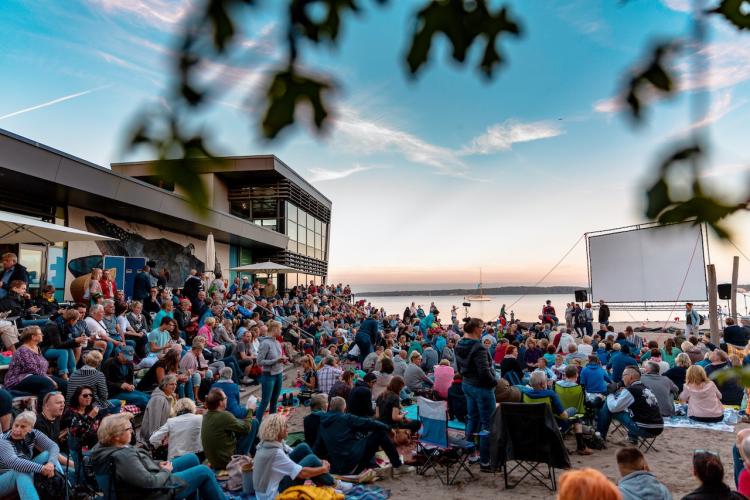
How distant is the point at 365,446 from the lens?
18.6ft

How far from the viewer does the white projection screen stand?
737 inches

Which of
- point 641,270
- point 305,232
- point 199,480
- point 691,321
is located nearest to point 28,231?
point 199,480

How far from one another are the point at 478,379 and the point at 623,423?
109 inches

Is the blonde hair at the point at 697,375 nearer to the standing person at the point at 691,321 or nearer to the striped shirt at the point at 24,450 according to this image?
the striped shirt at the point at 24,450

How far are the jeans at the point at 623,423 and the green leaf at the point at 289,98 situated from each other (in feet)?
24.6

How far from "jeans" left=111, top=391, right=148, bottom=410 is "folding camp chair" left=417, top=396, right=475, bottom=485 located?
4.00m

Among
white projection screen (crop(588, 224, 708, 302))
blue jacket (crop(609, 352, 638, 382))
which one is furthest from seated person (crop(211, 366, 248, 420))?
white projection screen (crop(588, 224, 708, 302))

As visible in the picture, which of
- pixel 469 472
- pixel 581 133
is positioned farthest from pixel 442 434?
pixel 581 133

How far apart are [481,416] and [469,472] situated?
2.28 feet

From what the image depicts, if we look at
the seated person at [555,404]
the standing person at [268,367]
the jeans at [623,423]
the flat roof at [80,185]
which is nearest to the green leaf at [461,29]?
the flat roof at [80,185]

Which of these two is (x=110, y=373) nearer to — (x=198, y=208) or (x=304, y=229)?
(x=198, y=208)

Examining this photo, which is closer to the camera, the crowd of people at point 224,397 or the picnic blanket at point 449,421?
the crowd of people at point 224,397

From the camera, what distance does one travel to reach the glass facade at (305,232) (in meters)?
25.9

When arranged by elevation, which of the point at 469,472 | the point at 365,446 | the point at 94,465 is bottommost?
the point at 469,472
